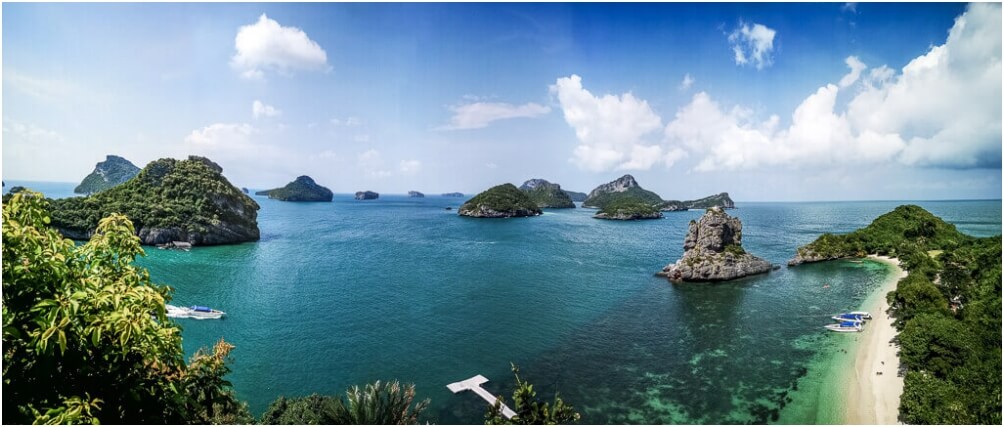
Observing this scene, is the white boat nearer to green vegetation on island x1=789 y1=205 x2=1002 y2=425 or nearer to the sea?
the sea

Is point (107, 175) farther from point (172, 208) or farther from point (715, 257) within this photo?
point (715, 257)

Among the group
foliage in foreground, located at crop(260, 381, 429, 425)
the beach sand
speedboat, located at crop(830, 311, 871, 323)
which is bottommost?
the beach sand

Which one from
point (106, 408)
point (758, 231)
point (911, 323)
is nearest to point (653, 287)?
point (911, 323)

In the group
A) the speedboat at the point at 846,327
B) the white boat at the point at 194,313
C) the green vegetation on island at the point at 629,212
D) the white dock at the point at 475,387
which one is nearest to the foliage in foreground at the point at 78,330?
the white dock at the point at 475,387

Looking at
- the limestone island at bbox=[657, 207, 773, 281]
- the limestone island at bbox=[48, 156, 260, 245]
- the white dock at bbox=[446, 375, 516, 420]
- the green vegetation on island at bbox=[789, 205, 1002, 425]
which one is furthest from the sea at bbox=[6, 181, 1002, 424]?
the limestone island at bbox=[48, 156, 260, 245]

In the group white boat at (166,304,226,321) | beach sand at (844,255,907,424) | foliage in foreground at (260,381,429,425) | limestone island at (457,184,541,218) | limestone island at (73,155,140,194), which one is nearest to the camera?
foliage in foreground at (260,381,429,425)

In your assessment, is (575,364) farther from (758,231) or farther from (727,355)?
(758,231)

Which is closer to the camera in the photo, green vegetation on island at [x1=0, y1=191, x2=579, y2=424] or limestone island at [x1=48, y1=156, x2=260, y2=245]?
green vegetation on island at [x1=0, y1=191, x2=579, y2=424]
